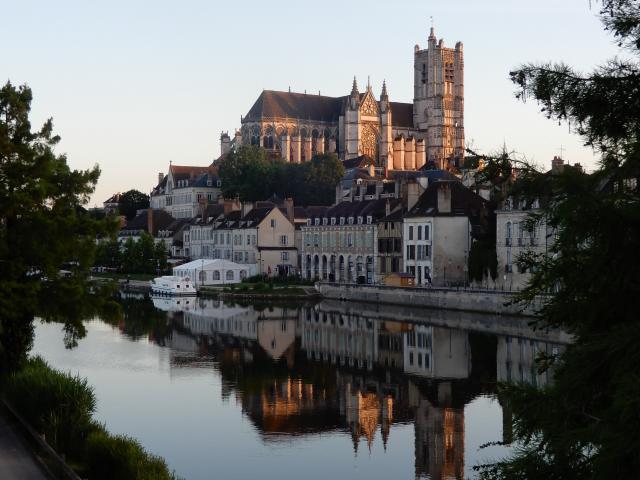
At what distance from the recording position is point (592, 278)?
8602 millimetres

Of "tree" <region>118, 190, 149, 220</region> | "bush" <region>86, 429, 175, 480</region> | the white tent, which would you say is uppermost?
"tree" <region>118, 190, 149, 220</region>

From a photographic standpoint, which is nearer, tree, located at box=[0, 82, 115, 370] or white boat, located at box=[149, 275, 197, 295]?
tree, located at box=[0, 82, 115, 370]

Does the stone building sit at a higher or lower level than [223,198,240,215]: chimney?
lower

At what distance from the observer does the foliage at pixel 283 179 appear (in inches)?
4483

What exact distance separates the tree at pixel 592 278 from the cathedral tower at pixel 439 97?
14047 cm

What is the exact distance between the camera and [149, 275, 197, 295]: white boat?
8056cm

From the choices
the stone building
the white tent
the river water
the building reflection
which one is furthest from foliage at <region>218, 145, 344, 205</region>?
the river water

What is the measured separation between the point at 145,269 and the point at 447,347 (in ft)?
195

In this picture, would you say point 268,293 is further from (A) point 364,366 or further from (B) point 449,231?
(A) point 364,366

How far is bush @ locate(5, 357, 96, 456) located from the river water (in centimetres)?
284

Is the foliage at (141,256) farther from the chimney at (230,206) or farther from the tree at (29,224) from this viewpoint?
the tree at (29,224)

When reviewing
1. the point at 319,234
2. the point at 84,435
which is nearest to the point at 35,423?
the point at 84,435

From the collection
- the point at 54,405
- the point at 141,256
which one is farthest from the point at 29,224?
the point at 141,256

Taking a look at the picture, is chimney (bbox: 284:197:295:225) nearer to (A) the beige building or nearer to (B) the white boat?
(A) the beige building
